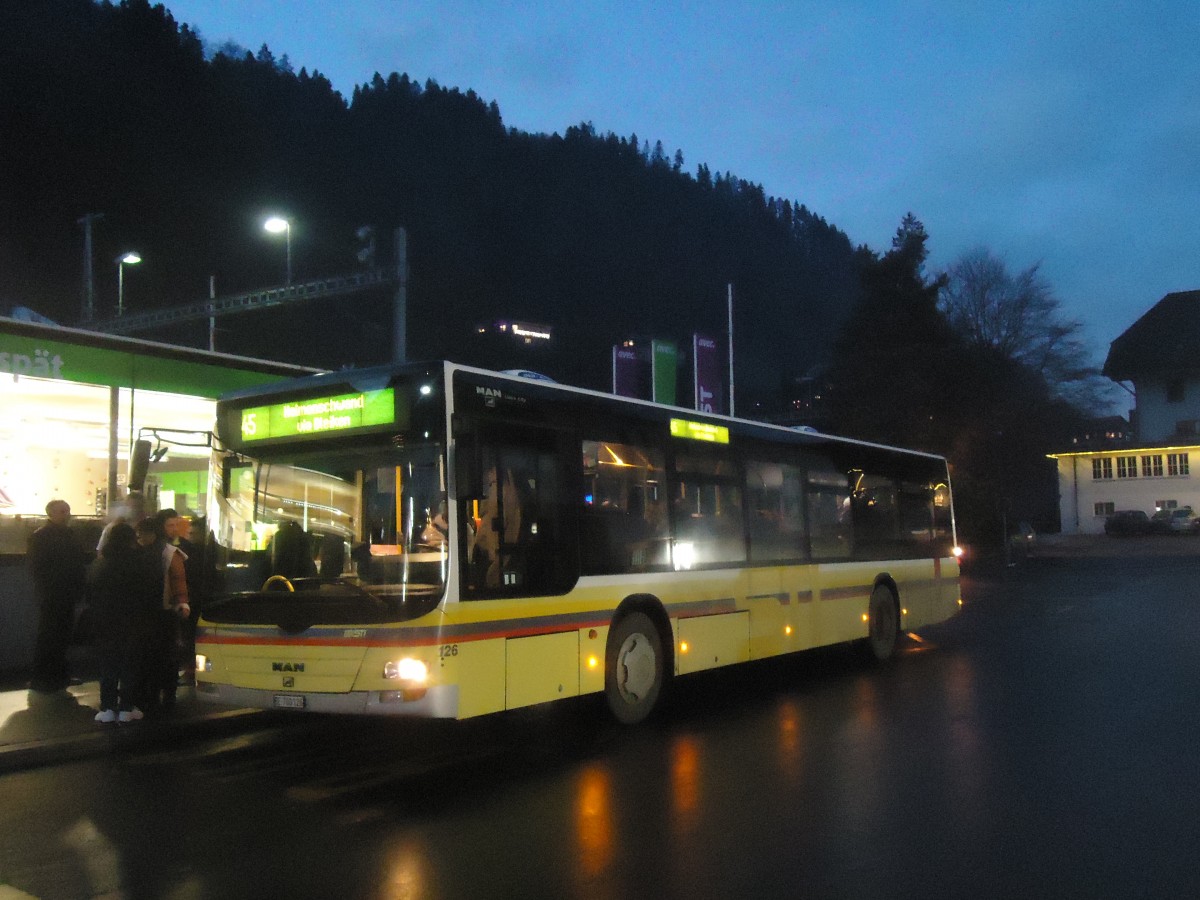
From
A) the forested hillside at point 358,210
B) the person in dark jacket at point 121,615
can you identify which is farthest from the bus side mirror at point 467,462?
the forested hillside at point 358,210

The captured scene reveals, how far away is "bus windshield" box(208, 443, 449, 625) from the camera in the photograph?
768 cm

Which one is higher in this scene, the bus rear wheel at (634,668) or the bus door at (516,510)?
the bus door at (516,510)

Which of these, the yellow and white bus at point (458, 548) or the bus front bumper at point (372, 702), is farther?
the yellow and white bus at point (458, 548)

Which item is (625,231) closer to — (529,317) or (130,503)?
(529,317)

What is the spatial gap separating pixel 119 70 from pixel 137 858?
226 feet

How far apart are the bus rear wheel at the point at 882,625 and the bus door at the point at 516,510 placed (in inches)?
257

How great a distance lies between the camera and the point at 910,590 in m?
15.3

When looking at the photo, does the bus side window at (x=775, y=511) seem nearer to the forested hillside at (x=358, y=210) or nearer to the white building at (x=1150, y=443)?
the forested hillside at (x=358, y=210)

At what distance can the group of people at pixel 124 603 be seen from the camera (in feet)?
30.9

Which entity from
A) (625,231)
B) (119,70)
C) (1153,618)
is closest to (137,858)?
(1153,618)

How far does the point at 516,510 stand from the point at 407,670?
5.13ft

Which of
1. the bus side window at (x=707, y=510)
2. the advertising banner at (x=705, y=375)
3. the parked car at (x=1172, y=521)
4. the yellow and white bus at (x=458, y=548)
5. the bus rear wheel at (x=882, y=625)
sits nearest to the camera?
the yellow and white bus at (x=458, y=548)

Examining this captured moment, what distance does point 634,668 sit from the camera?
9.74 m

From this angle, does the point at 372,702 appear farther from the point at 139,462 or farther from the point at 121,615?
the point at 121,615
